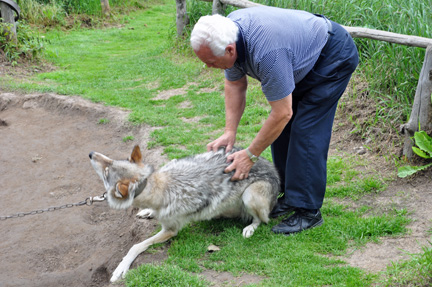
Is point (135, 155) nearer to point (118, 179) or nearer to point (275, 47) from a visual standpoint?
point (118, 179)

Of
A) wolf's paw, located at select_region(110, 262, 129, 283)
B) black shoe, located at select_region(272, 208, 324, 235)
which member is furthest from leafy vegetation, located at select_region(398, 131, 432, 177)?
wolf's paw, located at select_region(110, 262, 129, 283)

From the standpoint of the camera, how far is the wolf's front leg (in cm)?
409

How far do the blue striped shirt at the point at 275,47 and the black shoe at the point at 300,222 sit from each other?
4.87ft

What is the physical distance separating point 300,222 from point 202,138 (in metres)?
2.88

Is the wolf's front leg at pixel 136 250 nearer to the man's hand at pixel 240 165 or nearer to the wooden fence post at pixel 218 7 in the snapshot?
the man's hand at pixel 240 165

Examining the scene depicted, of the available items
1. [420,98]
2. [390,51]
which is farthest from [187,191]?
[390,51]

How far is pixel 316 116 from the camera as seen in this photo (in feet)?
13.4

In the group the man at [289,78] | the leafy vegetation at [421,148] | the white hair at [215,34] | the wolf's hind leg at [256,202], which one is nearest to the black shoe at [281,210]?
the man at [289,78]

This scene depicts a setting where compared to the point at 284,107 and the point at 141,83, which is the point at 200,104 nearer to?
the point at 141,83

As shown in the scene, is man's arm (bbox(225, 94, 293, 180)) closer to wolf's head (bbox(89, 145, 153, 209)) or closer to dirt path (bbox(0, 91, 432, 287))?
wolf's head (bbox(89, 145, 153, 209))

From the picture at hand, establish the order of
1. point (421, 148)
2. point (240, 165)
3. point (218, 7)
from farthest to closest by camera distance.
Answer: point (218, 7) → point (421, 148) → point (240, 165)

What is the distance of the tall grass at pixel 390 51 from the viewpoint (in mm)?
5809

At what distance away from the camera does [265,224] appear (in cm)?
466

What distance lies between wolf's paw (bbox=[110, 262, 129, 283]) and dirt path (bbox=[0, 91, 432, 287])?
214mm
